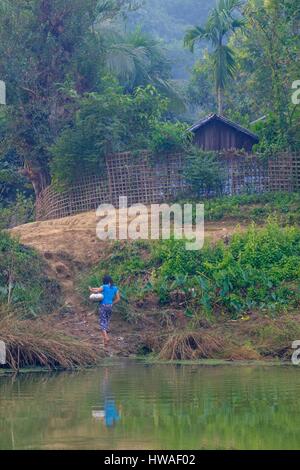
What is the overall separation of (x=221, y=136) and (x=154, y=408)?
18012 millimetres

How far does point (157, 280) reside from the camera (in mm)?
21125

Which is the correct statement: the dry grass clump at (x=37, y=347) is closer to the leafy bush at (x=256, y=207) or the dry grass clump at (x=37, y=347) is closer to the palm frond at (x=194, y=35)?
the leafy bush at (x=256, y=207)

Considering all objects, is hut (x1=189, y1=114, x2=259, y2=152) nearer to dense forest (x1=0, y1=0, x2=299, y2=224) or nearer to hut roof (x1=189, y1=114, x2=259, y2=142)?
hut roof (x1=189, y1=114, x2=259, y2=142)

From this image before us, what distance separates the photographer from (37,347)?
1731 cm

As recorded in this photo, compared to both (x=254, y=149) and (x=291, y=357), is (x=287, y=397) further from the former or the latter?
(x=254, y=149)

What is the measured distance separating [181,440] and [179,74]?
5040cm

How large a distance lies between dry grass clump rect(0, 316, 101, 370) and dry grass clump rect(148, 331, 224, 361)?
1556 millimetres

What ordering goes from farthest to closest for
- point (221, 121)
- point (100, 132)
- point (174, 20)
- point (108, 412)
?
point (174, 20), point (221, 121), point (100, 132), point (108, 412)

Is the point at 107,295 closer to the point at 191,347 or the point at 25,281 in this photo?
the point at 25,281

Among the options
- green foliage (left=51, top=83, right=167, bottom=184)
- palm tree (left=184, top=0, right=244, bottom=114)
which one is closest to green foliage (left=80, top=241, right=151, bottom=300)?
green foliage (left=51, top=83, right=167, bottom=184)

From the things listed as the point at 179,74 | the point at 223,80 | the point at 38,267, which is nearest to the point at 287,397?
the point at 38,267

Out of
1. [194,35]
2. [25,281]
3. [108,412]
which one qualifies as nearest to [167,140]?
[25,281]

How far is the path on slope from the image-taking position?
1973 cm

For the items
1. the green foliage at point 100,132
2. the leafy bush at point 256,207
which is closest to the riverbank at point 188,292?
the leafy bush at point 256,207
